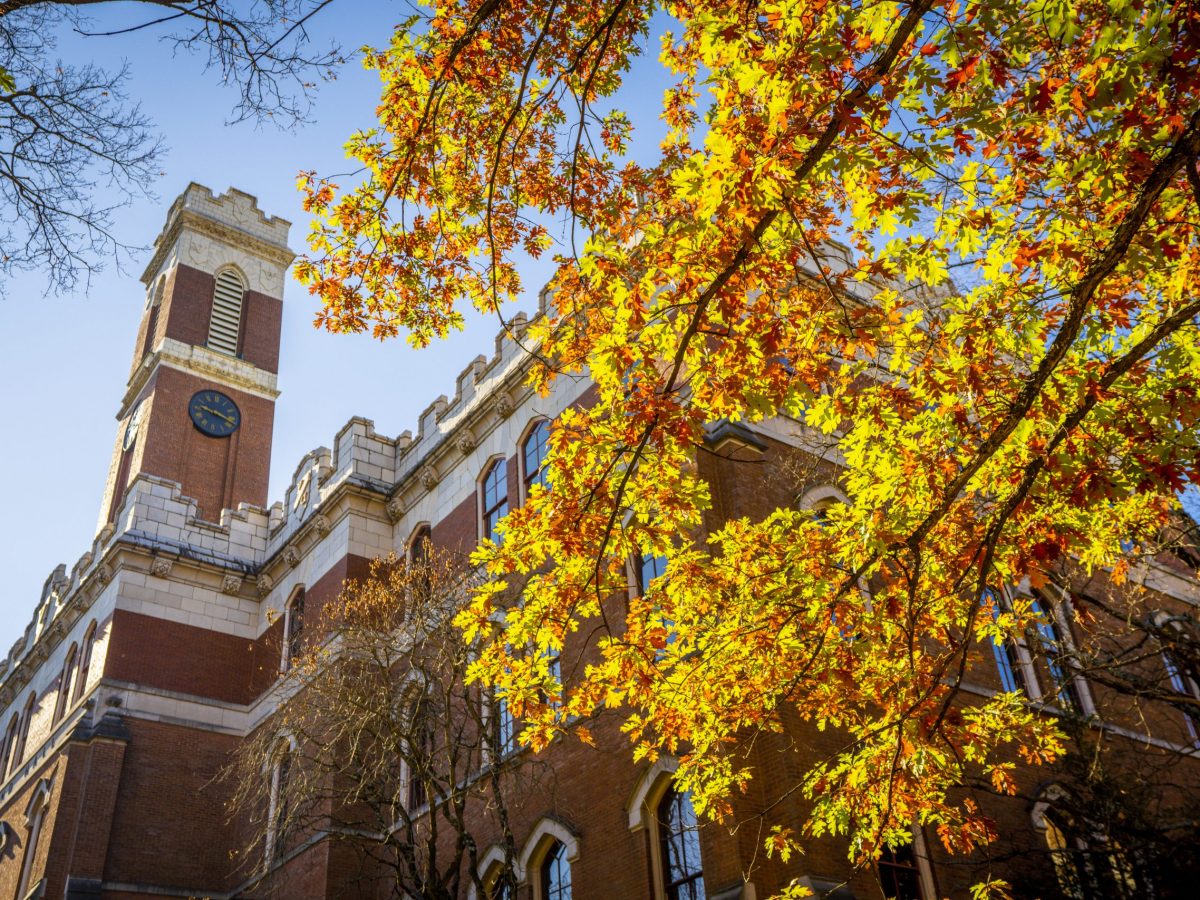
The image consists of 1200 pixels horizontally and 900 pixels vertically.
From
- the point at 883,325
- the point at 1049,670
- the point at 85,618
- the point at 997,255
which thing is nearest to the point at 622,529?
the point at 883,325

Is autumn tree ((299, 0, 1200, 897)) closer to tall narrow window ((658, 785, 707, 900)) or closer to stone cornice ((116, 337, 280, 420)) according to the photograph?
tall narrow window ((658, 785, 707, 900))

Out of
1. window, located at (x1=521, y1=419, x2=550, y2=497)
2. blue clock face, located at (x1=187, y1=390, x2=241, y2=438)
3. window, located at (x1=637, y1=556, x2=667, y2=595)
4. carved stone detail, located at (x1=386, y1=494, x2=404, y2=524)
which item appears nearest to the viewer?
window, located at (x1=637, y1=556, x2=667, y2=595)

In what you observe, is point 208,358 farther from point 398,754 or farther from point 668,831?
point 668,831

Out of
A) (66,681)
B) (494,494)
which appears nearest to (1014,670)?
(494,494)

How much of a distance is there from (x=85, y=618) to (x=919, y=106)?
25.1 metres

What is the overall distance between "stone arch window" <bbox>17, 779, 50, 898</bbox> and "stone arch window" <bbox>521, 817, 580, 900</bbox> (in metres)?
12.5

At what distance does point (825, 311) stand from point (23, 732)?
2768 centimetres

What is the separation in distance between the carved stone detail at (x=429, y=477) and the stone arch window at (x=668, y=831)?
32.2 ft

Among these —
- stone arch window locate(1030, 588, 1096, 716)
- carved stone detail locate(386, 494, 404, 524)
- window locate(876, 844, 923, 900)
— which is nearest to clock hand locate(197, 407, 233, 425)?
carved stone detail locate(386, 494, 404, 524)

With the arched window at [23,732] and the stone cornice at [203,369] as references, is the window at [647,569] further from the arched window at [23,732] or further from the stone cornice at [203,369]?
the stone cornice at [203,369]

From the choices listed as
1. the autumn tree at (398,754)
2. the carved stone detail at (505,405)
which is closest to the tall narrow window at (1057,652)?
the autumn tree at (398,754)

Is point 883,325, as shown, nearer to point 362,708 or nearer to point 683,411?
point 683,411

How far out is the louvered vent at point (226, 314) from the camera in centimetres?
3838

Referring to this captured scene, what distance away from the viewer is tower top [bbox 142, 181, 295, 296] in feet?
130
